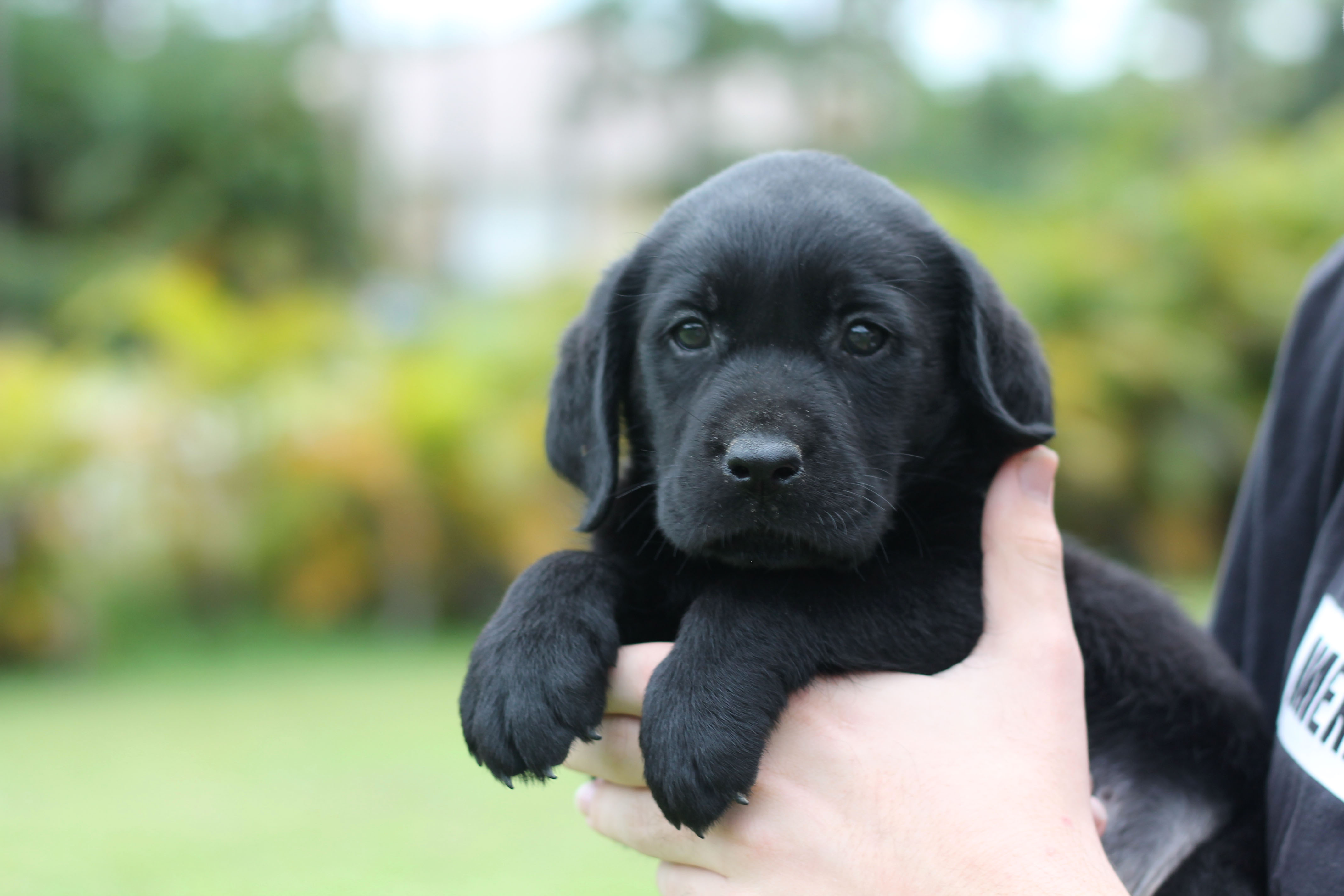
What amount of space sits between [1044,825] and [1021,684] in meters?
0.27

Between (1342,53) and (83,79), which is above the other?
(1342,53)

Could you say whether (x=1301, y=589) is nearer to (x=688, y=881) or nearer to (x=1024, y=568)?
(x=1024, y=568)

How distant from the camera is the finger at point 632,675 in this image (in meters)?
2.01

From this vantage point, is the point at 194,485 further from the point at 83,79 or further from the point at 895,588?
the point at 83,79

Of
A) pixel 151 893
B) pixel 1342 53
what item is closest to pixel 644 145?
pixel 1342 53

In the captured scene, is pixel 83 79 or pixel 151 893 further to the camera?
pixel 83 79

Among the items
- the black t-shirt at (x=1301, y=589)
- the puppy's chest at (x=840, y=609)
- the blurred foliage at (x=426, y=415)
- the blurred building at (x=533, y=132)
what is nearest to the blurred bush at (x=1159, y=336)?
the blurred foliage at (x=426, y=415)

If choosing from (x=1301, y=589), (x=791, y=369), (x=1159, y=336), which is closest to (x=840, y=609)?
(x=791, y=369)

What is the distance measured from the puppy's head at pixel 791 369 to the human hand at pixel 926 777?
255mm

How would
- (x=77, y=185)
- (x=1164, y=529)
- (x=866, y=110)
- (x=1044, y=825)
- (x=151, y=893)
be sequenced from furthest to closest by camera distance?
1. (x=866, y=110)
2. (x=77, y=185)
3. (x=1164, y=529)
4. (x=151, y=893)
5. (x=1044, y=825)

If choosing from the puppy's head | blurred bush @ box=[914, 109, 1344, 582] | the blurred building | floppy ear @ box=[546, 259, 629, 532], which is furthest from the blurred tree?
the puppy's head

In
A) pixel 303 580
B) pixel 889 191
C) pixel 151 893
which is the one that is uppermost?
pixel 889 191

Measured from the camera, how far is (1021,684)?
199cm

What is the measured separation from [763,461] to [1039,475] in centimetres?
64
